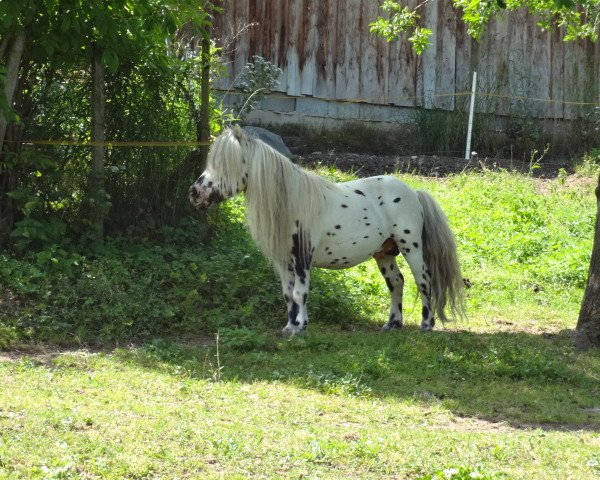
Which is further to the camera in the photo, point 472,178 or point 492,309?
point 472,178

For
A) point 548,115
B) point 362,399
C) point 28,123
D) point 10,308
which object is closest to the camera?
point 362,399

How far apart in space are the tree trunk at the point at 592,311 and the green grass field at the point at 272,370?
0.55 feet

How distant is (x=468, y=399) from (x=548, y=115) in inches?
537

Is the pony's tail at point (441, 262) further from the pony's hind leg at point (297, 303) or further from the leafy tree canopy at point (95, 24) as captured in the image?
the leafy tree canopy at point (95, 24)

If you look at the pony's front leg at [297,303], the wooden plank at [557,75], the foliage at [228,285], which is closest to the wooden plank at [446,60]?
the wooden plank at [557,75]

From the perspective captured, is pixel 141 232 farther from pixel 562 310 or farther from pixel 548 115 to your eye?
pixel 548 115

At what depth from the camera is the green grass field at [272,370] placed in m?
5.57

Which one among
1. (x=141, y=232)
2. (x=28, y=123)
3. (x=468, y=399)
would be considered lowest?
(x=468, y=399)

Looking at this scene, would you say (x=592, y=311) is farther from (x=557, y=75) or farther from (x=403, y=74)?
(x=557, y=75)

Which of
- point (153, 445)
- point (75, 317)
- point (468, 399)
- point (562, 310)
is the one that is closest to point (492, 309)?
point (562, 310)

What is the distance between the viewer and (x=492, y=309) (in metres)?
11.0

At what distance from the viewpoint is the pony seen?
30.4ft

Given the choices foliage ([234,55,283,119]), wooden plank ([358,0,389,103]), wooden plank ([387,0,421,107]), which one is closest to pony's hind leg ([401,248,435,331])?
foliage ([234,55,283,119])

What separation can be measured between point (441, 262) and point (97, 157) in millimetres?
A: 3875
